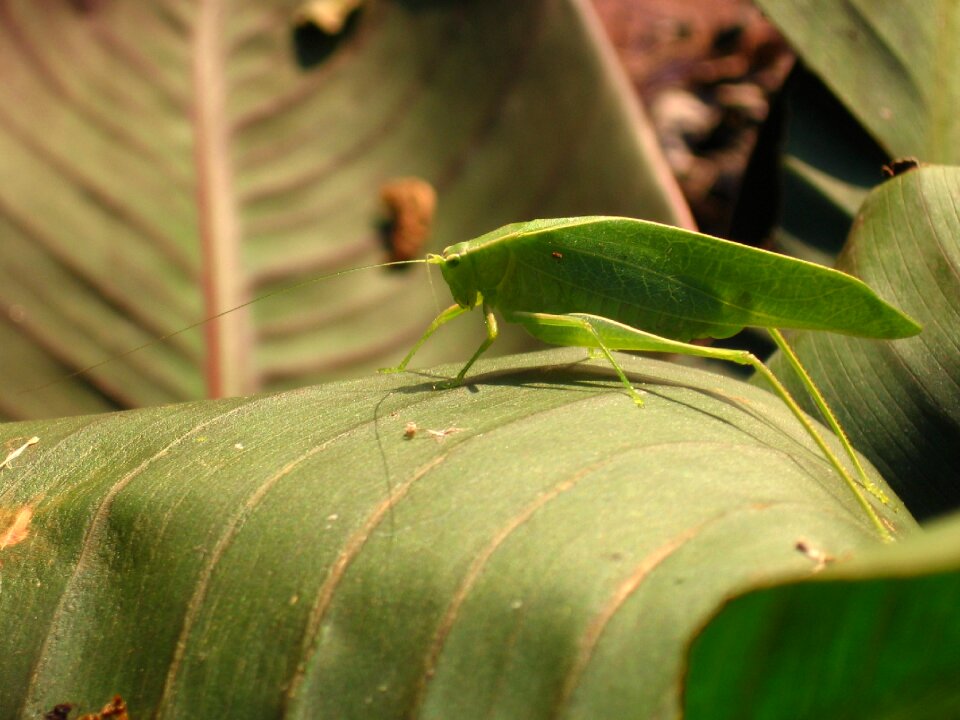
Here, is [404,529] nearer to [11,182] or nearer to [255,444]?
[255,444]

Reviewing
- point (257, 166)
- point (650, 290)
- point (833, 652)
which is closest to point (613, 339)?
point (650, 290)

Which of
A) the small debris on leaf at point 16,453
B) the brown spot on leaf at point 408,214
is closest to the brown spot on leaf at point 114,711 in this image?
the small debris on leaf at point 16,453

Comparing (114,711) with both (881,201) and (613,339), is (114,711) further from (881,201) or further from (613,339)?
(881,201)

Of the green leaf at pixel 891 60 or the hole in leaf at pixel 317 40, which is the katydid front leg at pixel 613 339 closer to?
the green leaf at pixel 891 60

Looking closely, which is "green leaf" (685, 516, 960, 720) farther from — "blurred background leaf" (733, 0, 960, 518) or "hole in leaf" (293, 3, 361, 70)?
"hole in leaf" (293, 3, 361, 70)

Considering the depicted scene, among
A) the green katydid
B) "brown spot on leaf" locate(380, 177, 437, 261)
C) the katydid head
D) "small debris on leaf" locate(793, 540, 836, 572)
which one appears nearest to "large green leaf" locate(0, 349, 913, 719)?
"small debris on leaf" locate(793, 540, 836, 572)

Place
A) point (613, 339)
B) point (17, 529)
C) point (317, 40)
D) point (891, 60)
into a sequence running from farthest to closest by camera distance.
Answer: point (317, 40), point (891, 60), point (613, 339), point (17, 529)
